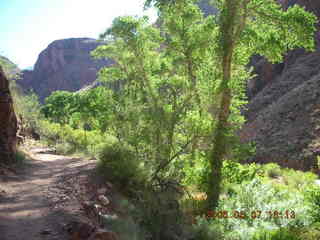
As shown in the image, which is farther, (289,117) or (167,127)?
(289,117)

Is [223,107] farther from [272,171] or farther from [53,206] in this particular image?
[272,171]

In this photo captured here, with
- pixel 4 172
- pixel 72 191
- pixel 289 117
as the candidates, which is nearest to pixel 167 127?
pixel 72 191

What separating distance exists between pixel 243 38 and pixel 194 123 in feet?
9.54

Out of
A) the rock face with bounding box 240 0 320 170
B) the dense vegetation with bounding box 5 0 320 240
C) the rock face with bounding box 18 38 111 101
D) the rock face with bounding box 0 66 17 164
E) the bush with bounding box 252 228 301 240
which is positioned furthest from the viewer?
the rock face with bounding box 18 38 111 101

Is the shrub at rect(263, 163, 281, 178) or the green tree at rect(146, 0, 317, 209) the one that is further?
the shrub at rect(263, 163, 281, 178)

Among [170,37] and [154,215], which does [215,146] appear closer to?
[154,215]

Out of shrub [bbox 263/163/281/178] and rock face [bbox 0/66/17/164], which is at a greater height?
rock face [bbox 0/66/17/164]

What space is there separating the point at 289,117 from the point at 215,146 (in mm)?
20983

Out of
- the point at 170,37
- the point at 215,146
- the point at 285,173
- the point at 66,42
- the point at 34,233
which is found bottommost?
the point at 285,173

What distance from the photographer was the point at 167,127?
1079 centimetres

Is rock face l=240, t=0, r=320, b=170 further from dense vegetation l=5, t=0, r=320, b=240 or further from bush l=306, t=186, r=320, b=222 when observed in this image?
bush l=306, t=186, r=320, b=222

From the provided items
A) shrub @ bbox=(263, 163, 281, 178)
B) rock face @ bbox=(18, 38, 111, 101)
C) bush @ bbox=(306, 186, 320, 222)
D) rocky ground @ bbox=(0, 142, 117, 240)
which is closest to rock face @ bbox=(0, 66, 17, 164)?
rocky ground @ bbox=(0, 142, 117, 240)

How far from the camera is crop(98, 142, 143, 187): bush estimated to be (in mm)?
9500
